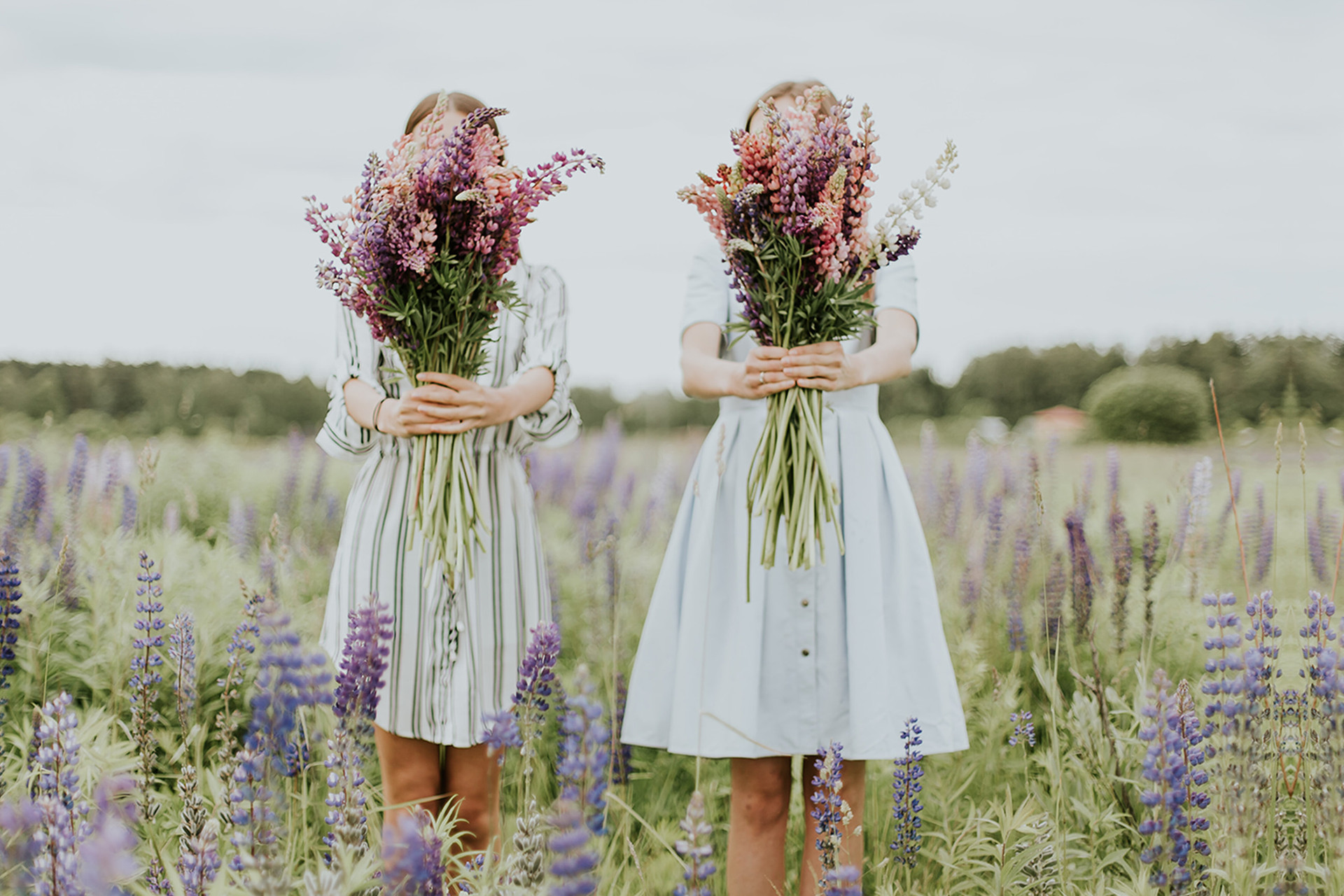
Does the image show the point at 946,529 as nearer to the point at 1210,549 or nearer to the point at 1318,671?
the point at 1210,549

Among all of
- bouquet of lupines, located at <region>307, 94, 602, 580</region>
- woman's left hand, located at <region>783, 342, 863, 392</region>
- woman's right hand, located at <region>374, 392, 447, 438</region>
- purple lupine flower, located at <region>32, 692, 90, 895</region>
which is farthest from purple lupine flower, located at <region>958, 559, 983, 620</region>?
purple lupine flower, located at <region>32, 692, 90, 895</region>

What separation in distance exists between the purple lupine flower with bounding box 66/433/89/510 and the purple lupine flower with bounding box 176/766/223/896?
2.63 m

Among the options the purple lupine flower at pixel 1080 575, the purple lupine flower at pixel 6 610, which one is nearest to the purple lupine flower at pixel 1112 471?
the purple lupine flower at pixel 1080 575

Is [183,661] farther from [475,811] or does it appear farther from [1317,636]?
[1317,636]

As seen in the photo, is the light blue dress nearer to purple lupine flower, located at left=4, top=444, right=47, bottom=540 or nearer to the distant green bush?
purple lupine flower, located at left=4, top=444, right=47, bottom=540

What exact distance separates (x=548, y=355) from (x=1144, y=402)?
53.4ft

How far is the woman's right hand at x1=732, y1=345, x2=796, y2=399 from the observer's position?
1.92 metres

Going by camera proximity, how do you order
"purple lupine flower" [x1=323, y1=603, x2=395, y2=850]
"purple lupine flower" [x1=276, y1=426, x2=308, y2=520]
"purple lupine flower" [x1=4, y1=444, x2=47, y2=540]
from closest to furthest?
"purple lupine flower" [x1=323, y1=603, x2=395, y2=850] → "purple lupine flower" [x1=4, y1=444, x2=47, y2=540] → "purple lupine flower" [x1=276, y1=426, x2=308, y2=520]

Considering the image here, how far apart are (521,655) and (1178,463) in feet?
8.36

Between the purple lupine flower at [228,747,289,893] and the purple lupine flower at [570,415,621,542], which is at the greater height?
the purple lupine flower at [570,415,621,542]

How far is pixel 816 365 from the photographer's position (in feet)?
6.31

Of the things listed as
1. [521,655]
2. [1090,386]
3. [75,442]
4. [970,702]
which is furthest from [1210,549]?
[1090,386]

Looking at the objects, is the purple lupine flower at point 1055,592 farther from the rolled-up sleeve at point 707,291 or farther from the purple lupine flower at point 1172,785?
the rolled-up sleeve at point 707,291

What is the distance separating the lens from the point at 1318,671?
1.88m
